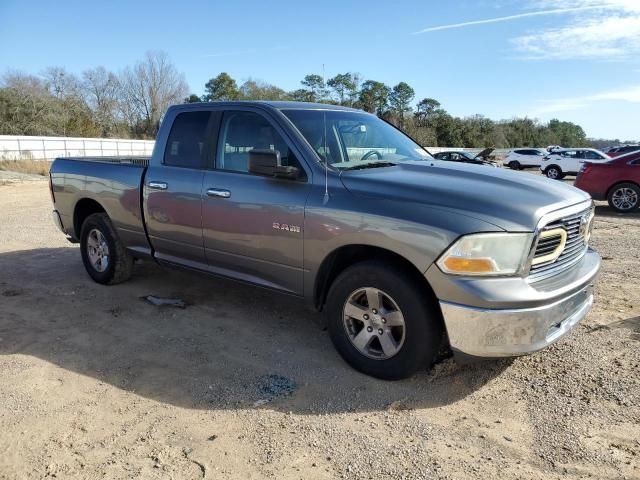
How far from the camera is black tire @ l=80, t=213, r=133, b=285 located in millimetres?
5609

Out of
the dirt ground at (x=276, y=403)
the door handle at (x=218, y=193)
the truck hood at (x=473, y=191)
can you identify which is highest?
the truck hood at (x=473, y=191)

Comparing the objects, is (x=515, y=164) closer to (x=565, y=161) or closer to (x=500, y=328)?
(x=565, y=161)

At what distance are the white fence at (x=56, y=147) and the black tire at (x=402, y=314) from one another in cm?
2218

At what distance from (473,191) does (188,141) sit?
277 cm

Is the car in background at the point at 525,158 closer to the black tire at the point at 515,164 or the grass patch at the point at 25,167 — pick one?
the black tire at the point at 515,164

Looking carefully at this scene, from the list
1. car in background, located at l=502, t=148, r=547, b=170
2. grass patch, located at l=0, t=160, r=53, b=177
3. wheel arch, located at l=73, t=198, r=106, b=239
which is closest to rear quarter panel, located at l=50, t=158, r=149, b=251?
wheel arch, located at l=73, t=198, r=106, b=239

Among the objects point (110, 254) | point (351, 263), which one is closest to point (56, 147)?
point (110, 254)

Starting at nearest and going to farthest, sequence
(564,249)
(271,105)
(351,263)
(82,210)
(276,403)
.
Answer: (276,403) → (564,249) → (351,263) → (271,105) → (82,210)

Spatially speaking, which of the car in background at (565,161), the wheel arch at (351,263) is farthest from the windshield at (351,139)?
the car in background at (565,161)

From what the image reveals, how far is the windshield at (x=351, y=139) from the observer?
402cm

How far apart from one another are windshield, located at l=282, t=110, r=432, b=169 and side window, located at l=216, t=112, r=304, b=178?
21 cm

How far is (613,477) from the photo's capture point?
2.56 metres

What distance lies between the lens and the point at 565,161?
27812 mm

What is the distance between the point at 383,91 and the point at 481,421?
261 ft
